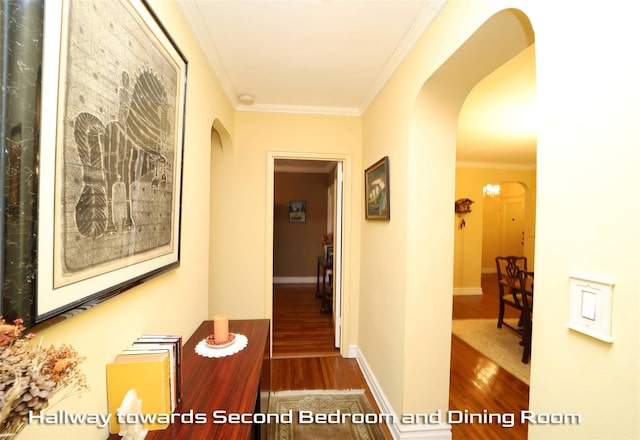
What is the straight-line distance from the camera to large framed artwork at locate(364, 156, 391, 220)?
6.62 ft

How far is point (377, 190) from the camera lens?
2.22m

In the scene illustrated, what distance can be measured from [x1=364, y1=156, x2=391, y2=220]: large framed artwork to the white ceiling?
2.17 ft

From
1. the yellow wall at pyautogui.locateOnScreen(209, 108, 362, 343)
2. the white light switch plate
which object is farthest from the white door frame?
the white light switch plate

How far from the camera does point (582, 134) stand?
28.0 inches

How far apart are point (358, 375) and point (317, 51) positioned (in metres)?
2.70

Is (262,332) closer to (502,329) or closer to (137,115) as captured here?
(137,115)

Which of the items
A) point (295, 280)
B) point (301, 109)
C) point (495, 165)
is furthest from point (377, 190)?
point (495, 165)

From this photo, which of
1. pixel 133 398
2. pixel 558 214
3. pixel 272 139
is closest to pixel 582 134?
pixel 558 214

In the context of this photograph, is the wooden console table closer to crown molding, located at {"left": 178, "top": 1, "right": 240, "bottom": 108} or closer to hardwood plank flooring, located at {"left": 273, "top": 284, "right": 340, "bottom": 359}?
hardwood plank flooring, located at {"left": 273, "top": 284, "right": 340, "bottom": 359}

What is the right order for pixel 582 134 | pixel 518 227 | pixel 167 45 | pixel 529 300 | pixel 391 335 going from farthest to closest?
pixel 518 227 < pixel 529 300 < pixel 391 335 < pixel 167 45 < pixel 582 134

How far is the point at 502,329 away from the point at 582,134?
374 centimetres

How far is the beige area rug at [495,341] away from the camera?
2.68 m

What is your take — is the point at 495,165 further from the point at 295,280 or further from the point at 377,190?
the point at 295,280

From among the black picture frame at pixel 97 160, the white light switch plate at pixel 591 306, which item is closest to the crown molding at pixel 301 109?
the black picture frame at pixel 97 160
